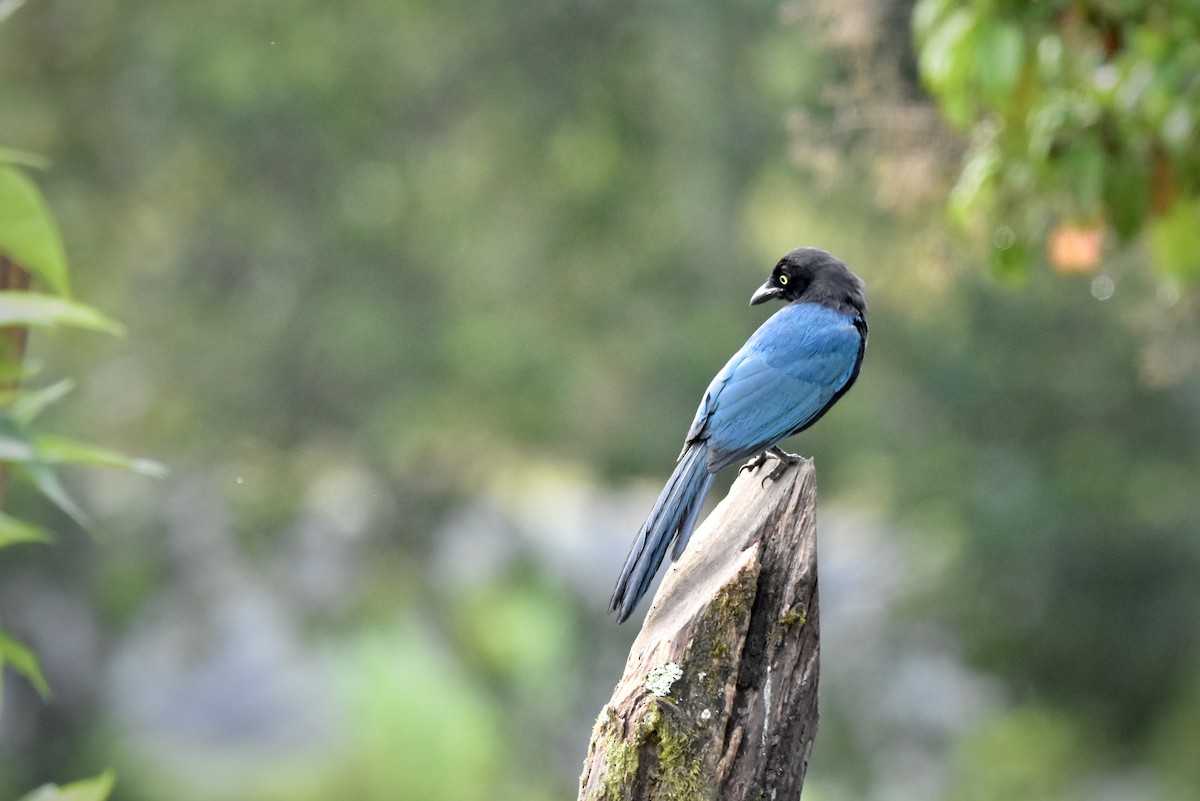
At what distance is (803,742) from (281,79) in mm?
8730

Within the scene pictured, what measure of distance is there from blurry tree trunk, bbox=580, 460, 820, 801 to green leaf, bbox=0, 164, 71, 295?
1.19 metres

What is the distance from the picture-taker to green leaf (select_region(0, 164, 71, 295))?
6.57 ft

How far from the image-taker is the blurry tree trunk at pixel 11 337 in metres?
2.21

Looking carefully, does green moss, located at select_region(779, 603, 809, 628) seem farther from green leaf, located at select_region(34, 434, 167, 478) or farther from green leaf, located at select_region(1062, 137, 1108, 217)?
green leaf, located at select_region(1062, 137, 1108, 217)

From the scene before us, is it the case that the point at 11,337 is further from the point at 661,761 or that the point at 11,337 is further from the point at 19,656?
the point at 661,761

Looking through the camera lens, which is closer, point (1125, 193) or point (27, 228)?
point (27, 228)

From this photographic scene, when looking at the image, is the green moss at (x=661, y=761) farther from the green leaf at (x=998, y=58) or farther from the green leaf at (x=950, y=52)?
the green leaf at (x=950, y=52)

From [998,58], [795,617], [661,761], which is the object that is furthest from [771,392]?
[661,761]

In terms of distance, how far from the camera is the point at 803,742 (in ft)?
8.28

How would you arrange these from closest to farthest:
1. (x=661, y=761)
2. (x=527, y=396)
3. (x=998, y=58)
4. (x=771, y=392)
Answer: (x=661, y=761)
(x=771, y=392)
(x=998, y=58)
(x=527, y=396)

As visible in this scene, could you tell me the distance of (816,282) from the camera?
14.2 ft

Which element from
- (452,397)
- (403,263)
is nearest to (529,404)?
(452,397)

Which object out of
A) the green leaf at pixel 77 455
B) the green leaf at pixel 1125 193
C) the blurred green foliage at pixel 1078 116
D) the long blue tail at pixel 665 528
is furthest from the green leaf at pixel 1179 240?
the green leaf at pixel 77 455

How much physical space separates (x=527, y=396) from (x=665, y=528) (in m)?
7.56
